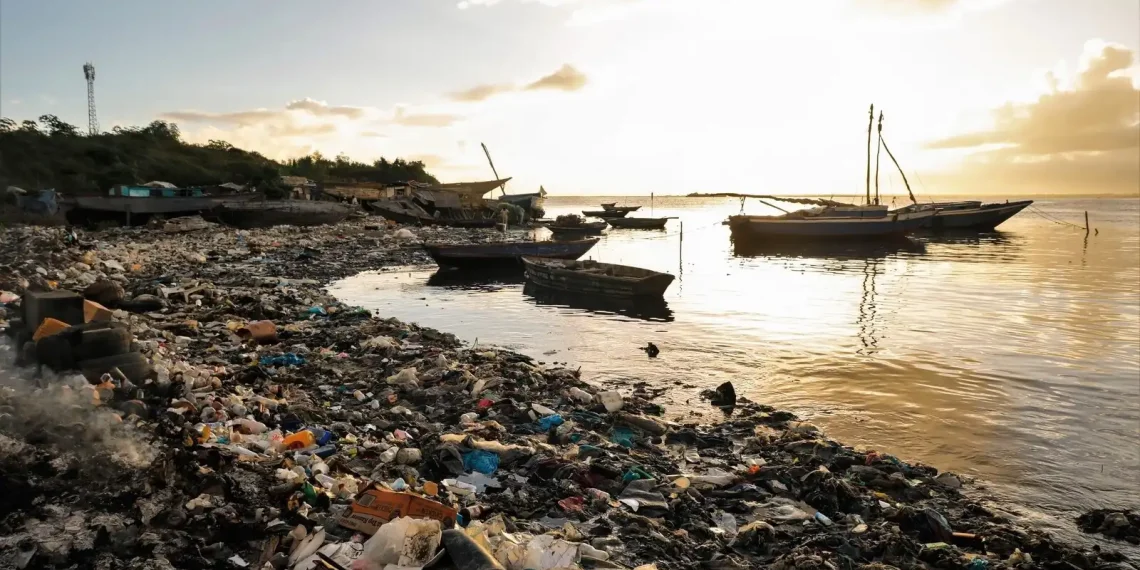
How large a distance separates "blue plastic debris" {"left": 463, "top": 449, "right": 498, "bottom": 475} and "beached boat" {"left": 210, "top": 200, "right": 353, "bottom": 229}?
2712 centimetres

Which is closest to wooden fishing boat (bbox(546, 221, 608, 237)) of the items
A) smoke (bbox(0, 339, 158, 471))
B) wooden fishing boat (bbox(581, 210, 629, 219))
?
wooden fishing boat (bbox(581, 210, 629, 219))

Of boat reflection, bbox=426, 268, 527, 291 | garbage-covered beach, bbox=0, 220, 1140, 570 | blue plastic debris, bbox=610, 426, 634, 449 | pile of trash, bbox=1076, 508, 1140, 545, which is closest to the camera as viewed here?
garbage-covered beach, bbox=0, 220, 1140, 570

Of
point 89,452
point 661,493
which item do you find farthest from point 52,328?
point 661,493

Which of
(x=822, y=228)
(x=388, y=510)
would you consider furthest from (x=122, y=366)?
(x=822, y=228)

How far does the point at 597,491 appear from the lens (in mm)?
4410

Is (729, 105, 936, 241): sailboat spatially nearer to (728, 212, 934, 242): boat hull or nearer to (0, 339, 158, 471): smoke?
(728, 212, 934, 242): boat hull

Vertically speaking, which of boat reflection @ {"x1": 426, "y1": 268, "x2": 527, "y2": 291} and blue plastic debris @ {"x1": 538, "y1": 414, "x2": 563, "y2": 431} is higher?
boat reflection @ {"x1": 426, "y1": 268, "x2": 527, "y2": 291}

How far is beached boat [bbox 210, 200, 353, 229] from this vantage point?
27641mm

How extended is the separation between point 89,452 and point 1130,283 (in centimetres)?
2493

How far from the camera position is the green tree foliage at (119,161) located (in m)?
33.1

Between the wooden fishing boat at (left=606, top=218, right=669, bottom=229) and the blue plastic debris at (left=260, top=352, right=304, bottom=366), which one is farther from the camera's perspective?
the wooden fishing boat at (left=606, top=218, right=669, bottom=229)

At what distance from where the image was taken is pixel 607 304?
15.5 metres

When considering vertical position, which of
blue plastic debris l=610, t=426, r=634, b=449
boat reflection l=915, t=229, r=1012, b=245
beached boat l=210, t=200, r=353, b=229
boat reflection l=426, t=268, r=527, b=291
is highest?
beached boat l=210, t=200, r=353, b=229

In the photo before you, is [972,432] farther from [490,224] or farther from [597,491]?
[490,224]
